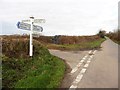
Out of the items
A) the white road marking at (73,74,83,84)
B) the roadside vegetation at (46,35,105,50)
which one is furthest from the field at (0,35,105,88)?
the roadside vegetation at (46,35,105,50)

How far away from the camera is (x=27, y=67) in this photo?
45.3 ft

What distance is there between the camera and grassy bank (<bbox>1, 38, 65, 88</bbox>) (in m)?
10.7

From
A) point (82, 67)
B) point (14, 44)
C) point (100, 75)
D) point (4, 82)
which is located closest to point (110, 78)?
point (100, 75)

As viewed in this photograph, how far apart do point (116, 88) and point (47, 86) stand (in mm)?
2238

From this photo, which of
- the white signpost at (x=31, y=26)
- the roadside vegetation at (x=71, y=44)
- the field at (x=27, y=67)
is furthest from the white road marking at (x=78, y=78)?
the roadside vegetation at (x=71, y=44)

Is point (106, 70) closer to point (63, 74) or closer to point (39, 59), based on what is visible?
point (63, 74)

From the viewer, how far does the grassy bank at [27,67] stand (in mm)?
10653

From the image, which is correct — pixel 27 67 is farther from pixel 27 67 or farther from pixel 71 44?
pixel 71 44

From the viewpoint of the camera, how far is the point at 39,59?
14836 millimetres

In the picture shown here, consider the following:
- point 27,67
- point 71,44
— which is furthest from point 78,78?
point 71,44

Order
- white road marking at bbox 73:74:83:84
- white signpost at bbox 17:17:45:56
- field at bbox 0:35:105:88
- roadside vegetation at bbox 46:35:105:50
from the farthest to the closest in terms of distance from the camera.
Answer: roadside vegetation at bbox 46:35:105:50, white signpost at bbox 17:17:45:56, white road marking at bbox 73:74:83:84, field at bbox 0:35:105:88

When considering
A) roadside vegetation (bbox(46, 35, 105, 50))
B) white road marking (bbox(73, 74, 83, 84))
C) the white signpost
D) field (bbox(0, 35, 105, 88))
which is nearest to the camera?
field (bbox(0, 35, 105, 88))

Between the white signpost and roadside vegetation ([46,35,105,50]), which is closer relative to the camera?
the white signpost

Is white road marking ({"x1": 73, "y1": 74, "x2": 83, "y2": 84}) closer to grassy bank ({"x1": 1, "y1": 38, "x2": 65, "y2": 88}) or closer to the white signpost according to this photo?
grassy bank ({"x1": 1, "y1": 38, "x2": 65, "y2": 88})
